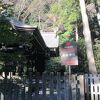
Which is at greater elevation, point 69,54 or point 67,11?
point 67,11

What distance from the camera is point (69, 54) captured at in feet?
47.5

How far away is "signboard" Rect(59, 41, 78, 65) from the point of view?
14391 millimetres

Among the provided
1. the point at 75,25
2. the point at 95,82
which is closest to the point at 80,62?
the point at 75,25

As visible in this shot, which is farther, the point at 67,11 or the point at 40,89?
the point at 67,11

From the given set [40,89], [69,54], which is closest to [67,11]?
[69,54]

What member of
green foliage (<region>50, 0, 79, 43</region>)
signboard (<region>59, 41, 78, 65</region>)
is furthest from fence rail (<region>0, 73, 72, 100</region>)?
green foliage (<region>50, 0, 79, 43</region>)

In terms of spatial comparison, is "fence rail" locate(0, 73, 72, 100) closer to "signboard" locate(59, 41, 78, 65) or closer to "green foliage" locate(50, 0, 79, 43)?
"signboard" locate(59, 41, 78, 65)

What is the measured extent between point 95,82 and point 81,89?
1061 millimetres

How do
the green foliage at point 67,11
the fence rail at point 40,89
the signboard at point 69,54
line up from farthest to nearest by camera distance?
the green foliage at point 67,11, the signboard at point 69,54, the fence rail at point 40,89

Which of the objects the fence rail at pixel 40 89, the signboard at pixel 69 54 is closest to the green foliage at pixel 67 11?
the signboard at pixel 69 54

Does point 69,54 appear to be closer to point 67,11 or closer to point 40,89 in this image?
point 40,89

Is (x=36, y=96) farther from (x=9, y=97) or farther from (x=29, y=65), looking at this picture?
(x=29, y=65)

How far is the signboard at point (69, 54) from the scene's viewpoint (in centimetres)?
1439

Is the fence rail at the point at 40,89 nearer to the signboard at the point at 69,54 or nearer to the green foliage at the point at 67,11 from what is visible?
the signboard at the point at 69,54
